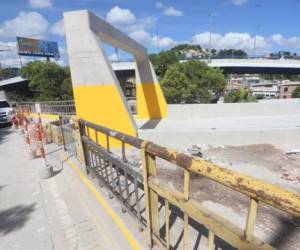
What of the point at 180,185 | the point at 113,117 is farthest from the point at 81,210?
the point at 113,117

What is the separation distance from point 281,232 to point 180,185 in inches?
83.2

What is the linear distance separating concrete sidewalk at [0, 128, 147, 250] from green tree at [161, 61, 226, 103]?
18.9 meters

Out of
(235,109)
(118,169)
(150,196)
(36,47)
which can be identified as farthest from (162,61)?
(36,47)

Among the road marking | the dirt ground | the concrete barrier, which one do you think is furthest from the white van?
the road marking

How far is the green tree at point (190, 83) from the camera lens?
22641mm

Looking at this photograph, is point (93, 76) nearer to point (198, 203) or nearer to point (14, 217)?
point (14, 217)

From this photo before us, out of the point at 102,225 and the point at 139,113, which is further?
the point at 139,113

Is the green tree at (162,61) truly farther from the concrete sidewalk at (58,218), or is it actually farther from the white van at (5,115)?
the concrete sidewalk at (58,218)

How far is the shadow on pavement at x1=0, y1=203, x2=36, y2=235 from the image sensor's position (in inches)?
127

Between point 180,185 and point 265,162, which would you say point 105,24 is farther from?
point 265,162

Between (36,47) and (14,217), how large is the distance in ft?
194

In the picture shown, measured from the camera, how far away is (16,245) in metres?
2.87

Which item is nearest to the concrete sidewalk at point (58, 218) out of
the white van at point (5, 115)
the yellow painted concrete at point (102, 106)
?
the yellow painted concrete at point (102, 106)

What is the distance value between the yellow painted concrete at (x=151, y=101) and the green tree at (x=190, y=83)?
27.4ft
